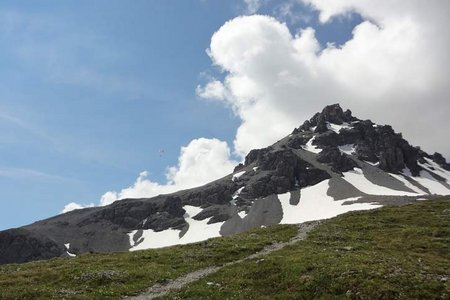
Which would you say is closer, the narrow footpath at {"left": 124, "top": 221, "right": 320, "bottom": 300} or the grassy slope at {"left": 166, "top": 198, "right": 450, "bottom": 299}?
the grassy slope at {"left": 166, "top": 198, "right": 450, "bottom": 299}

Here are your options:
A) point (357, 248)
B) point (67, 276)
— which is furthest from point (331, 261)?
point (67, 276)

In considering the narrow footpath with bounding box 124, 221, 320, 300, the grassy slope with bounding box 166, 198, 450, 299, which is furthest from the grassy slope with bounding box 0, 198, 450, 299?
the narrow footpath with bounding box 124, 221, 320, 300

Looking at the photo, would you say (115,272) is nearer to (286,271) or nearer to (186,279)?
(186,279)

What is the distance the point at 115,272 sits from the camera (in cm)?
3981

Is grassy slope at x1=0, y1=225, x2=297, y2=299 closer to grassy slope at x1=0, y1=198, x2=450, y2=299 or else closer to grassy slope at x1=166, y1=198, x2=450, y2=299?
grassy slope at x1=0, y1=198, x2=450, y2=299

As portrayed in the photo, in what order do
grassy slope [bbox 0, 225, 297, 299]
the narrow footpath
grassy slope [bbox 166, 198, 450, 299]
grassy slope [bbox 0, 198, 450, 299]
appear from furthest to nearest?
grassy slope [bbox 0, 225, 297, 299] → the narrow footpath → grassy slope [bbox 0, 198, 450, 299] → grassy slope [bbox 166, 198, 450, 299]

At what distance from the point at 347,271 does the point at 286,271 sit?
4847 millimetres

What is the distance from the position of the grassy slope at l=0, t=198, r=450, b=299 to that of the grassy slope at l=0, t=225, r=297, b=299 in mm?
71

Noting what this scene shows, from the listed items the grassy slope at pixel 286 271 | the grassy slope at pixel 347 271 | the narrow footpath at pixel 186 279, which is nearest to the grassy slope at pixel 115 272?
the grassy slope at pixel 286 271

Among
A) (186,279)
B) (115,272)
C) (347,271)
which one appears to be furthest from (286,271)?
(115,272)

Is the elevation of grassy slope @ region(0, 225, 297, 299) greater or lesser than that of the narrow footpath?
greater

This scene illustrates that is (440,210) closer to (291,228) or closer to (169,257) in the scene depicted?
(291,228)

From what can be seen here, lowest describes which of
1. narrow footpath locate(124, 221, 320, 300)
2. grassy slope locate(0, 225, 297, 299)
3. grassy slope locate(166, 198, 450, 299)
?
grassy slope locate(166, 198, 450, 299)

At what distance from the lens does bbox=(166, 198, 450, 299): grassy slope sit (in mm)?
30234
